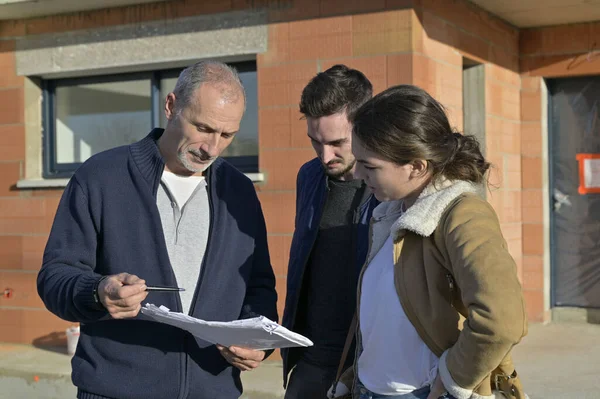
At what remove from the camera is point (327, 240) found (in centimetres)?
312

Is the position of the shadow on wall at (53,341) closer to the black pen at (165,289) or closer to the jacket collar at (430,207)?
the black pen at (165,289)

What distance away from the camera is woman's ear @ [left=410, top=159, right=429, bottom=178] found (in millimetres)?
2346

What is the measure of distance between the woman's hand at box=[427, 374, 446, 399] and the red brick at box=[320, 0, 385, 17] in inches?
163

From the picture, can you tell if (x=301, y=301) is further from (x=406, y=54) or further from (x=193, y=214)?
(x=406, y=54)

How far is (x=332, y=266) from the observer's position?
122 inches

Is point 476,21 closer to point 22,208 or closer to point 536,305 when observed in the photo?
point 536,305

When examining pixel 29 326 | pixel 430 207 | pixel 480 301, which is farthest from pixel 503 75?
pixel 480 301

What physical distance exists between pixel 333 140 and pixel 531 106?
16.0ft

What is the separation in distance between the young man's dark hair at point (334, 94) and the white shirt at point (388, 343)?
0.72 meters

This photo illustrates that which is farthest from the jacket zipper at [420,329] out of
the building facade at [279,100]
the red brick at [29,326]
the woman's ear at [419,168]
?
the red brick at [29,326]

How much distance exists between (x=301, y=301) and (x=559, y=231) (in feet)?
16.2

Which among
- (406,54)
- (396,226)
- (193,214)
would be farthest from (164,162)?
(406,54)

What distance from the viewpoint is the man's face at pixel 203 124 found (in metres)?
2.82

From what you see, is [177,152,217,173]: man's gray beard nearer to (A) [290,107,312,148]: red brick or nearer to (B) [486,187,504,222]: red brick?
(A) [290,107,312,148]: red brick
